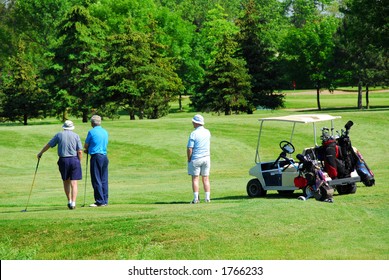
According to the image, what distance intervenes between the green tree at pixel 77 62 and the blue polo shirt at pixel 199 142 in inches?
2074

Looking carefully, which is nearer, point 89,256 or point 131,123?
point 89,256

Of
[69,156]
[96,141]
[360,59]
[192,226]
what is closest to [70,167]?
[69,156]

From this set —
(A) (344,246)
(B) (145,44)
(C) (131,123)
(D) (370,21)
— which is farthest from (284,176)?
(B) (145,44)

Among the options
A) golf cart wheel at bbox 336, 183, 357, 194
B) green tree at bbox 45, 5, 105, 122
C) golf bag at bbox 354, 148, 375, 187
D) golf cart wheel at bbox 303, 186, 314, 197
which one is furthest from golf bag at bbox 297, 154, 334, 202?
green tree at bbox 45, 5, 105, 122

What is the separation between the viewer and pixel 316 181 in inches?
745

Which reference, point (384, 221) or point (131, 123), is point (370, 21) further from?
point (384, 221)

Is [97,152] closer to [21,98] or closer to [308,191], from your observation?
[308,191]

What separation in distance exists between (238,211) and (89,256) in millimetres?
3463

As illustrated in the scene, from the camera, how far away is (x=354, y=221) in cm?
1584

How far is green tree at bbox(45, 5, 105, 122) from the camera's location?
237 feet

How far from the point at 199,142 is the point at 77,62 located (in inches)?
2223

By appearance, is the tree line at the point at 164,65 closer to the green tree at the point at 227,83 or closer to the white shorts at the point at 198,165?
the green tree at the point at 227,83

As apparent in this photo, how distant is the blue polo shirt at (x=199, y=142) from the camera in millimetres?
18859

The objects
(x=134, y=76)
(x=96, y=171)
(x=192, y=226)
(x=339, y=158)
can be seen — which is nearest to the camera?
(x=192, y=226)
